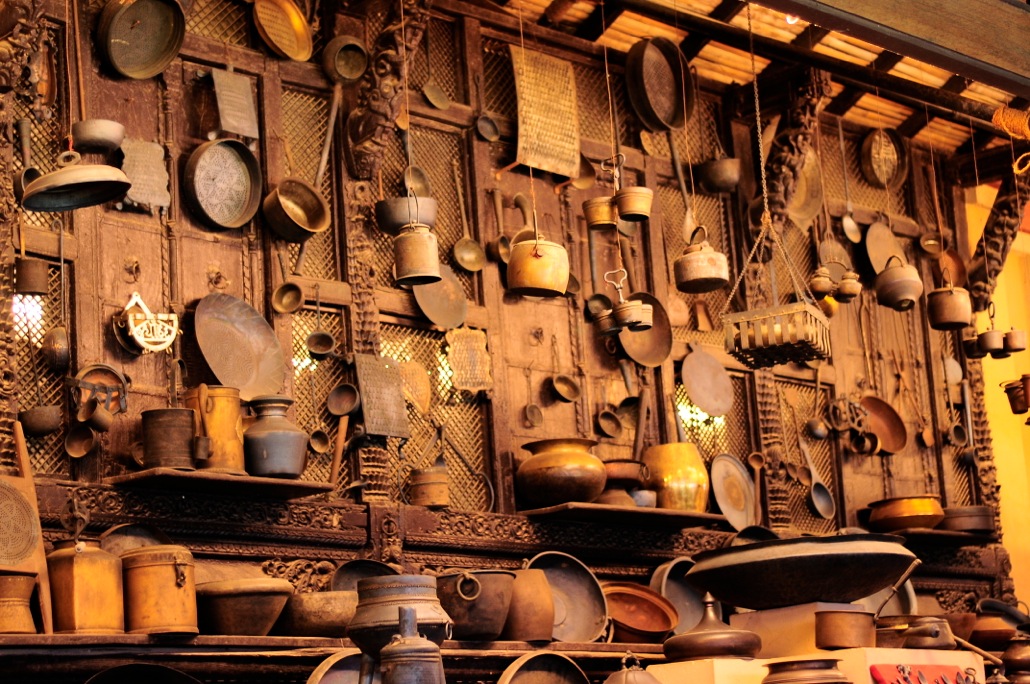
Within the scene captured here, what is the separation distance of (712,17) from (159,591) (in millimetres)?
5276

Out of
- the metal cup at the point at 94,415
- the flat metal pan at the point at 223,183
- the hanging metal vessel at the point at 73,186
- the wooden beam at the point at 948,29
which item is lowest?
the metal cup at the point at 94,415

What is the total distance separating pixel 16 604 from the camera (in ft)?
20.4

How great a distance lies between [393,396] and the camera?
8.04 meters

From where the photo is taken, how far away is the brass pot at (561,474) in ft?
27.2

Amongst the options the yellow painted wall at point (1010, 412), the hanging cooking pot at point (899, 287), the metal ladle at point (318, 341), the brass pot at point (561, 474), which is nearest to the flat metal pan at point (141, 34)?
the metal ladle at point (318, 341)

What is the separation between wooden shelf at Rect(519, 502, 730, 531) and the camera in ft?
27.0

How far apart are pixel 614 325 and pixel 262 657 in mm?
2757

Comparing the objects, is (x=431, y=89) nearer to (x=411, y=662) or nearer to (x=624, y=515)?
(x=624, y=515)

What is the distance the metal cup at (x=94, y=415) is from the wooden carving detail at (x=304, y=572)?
3.32 feet

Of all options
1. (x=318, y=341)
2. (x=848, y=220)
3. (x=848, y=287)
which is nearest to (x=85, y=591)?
(x=318, y=341)

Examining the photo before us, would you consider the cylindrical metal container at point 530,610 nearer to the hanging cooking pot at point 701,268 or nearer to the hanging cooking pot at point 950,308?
the hanging cooking pot at point 701,268

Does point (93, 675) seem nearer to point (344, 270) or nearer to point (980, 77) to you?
point (344, 270)

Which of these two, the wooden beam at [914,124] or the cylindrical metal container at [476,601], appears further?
the wooden beam at [914,124]

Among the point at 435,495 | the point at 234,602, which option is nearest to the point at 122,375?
the point at 234,602
